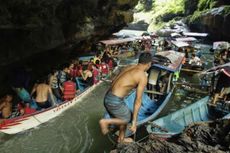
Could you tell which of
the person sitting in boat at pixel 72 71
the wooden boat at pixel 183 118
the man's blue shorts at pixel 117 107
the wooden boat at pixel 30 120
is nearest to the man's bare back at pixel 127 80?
the man's blue shorts at pixel 117 107

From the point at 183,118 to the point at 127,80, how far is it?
651cm

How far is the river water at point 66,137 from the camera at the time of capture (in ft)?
39.9

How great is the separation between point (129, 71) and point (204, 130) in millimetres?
2177

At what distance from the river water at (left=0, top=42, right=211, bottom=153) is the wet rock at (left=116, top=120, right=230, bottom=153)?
6.22 metres

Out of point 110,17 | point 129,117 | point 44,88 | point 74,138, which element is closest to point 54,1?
point 44,88

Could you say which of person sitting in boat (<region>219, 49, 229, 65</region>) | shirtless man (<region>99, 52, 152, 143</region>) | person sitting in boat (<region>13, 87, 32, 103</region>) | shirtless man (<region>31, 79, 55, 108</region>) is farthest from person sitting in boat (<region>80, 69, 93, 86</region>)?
shirtless man (<region>99, 52, 152, 143</region>)

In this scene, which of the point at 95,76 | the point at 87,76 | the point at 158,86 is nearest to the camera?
the point at 158,86

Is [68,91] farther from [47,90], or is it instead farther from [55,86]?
[47,90]

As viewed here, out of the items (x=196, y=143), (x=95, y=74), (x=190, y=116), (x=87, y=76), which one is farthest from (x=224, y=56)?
(x=196, y=143)

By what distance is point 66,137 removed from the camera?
13.3 meters

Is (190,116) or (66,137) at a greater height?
(190,116)

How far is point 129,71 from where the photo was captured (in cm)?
756

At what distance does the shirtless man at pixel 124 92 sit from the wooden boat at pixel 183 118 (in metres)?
3.46

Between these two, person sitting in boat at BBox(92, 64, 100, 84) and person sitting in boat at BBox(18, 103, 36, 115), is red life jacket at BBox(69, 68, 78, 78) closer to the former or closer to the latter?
person sitting in boat at BBox(92, 64, 100, 84)
